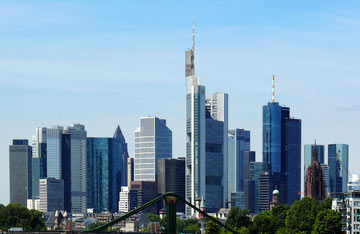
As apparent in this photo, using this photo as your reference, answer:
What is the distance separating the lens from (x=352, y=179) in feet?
561

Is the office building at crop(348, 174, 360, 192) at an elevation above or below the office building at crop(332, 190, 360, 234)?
above

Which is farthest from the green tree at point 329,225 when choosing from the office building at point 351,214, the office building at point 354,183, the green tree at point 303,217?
the green tree at point 303,217

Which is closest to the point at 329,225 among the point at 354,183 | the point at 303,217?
the point at 354,183

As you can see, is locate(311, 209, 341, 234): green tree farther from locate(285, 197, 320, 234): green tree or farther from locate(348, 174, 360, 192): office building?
locate(285, 197, 320, 234): green tree

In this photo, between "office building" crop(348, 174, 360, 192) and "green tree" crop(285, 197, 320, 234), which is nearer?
"office building" crop(348, 174, 360, 192)

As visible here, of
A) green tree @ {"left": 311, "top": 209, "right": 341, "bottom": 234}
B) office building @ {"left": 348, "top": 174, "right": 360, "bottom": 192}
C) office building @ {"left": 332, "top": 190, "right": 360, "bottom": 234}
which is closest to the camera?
office building @ {"left": 332, "top": 190, "right": 360, "bottom": 234}

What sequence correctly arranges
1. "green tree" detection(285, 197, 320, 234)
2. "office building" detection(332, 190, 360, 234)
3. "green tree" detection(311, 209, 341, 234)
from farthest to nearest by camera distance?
"green tree" detection(285, 197, 320, 234), "green tree" detection(311, 209, 341, 234), "office building" detection(332, 190, 360, 234)

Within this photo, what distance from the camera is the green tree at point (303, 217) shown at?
17625cm

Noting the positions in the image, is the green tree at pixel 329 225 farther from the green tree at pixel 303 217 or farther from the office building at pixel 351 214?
the green tree at pixel 303 217

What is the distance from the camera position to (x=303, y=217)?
178375 mm

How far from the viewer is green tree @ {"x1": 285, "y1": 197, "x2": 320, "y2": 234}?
176250mm

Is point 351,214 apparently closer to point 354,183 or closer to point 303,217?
point 354,183

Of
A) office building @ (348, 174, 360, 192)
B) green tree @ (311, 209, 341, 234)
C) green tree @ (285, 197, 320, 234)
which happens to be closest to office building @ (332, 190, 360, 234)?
green tree @ (311, 209, 341, 234)

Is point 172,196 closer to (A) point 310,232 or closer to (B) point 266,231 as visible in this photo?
(A) point 310,232
